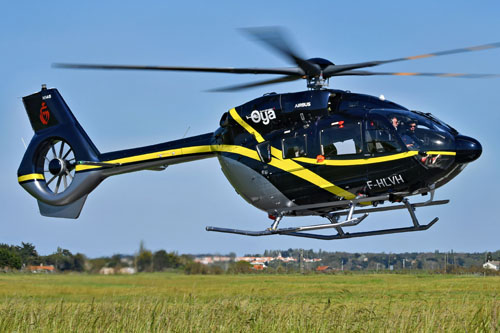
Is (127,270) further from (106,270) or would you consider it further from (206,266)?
(206,266)

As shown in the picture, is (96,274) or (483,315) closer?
(483,315)

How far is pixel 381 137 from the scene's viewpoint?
538 inches

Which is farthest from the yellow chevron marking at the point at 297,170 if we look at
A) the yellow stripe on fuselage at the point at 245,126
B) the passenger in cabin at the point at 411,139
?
the passenger in cabin at the point at 411,139

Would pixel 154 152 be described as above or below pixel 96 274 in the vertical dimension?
above

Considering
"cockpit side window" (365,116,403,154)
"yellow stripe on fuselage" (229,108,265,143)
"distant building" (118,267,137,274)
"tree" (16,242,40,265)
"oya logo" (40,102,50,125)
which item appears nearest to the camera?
"cockpit side window" (365,116,403,154)

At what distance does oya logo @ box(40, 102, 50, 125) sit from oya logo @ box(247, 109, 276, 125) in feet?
26.0

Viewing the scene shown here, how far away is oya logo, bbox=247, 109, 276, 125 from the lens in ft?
49.2

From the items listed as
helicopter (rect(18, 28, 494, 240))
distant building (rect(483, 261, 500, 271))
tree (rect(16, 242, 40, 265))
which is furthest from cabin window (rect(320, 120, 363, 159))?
distant building (rect(483, 261, 500, 271))

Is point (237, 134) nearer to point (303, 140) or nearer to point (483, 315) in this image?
point (303, 140)

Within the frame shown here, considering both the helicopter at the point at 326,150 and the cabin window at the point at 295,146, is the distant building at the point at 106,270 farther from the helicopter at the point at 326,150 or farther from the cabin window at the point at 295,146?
the cabin window at the point at 295,146

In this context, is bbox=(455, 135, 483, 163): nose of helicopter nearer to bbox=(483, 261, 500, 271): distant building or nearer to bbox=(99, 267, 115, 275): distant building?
bbox=(99, 267, 115, 275): distant building

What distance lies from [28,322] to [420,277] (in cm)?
3518

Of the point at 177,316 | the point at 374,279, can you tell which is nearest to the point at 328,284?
the point at 374,279

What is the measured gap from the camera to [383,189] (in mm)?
13992
